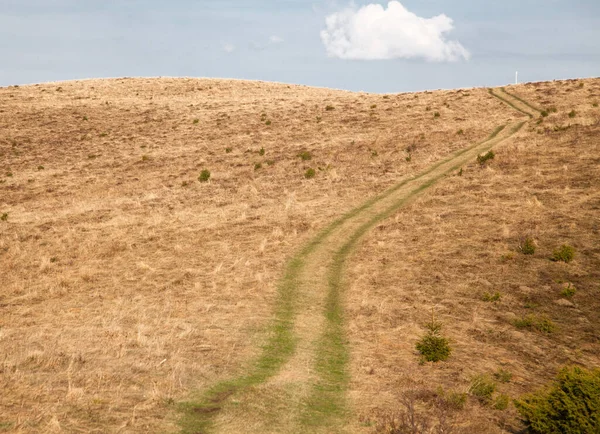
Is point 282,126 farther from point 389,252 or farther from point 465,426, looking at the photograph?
point 465,426

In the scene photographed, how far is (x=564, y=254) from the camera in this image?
2112 cm

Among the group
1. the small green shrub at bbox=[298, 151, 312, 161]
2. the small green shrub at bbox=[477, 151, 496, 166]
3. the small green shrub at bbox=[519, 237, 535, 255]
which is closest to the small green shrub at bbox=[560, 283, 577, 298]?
the small green shrub at bbox=[519, 237, 535, 255]

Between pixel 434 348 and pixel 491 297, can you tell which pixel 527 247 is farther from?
pixel 434 348

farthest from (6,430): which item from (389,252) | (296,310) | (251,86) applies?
(251,86)

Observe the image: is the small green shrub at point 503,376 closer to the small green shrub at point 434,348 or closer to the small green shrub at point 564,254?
the small green shrub at point 434,348

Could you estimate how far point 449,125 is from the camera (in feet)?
156

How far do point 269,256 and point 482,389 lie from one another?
13.7 metres

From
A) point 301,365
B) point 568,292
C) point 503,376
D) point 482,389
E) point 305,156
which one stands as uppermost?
point 305,156

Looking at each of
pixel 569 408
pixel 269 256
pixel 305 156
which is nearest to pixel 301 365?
pixel 569 408

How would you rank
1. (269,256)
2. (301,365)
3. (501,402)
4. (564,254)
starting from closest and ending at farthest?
(501,402) → (301,365) → (564,254) → (269,256)

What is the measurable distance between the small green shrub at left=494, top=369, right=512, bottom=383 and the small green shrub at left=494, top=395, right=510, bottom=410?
1.57 metres

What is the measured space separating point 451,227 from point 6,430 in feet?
68.3

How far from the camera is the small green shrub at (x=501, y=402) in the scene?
12219 mm

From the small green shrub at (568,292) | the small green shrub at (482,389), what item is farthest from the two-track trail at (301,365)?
the small green shrub at (568,292)
